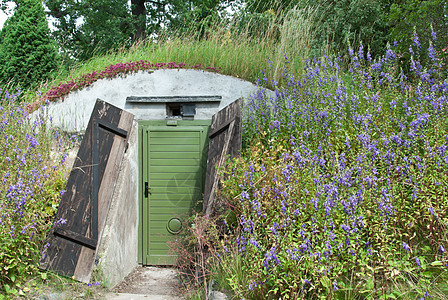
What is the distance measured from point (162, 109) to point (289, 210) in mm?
3652

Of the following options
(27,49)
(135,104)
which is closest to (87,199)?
(135,104)

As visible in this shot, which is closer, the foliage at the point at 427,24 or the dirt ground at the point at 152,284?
the dirt ground at the point at 152,284

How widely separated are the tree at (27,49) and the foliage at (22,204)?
4.31m

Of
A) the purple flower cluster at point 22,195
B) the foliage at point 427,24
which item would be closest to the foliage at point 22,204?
the purple flower cluster at point 22,195

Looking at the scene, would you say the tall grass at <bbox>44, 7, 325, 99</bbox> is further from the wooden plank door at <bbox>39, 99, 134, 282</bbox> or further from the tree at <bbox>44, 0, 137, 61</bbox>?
the tree at <bbox>44, 0, 137, 61</bbox>

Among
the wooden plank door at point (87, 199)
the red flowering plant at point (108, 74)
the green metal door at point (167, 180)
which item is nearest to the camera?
the wooden plank door at point (87, 199)

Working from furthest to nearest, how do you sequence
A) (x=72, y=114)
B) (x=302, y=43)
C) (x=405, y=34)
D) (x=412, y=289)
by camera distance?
(x=302, y=43) → (x=405, y=34) → (x=72, y=114) → (x=412, y=289)

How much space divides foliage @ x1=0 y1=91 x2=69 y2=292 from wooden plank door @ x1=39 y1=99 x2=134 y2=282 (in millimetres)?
186

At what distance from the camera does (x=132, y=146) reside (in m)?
5.79

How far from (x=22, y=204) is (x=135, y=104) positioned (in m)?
2.99

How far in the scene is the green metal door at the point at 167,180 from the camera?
5.93 metres

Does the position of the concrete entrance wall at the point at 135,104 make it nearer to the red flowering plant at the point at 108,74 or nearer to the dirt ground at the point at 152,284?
the red flowering plant at the point at 108,74

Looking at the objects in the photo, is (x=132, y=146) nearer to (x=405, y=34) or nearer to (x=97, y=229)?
(x=97, y=229)

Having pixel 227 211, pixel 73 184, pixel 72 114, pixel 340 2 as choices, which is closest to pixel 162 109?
pixel 72 114
